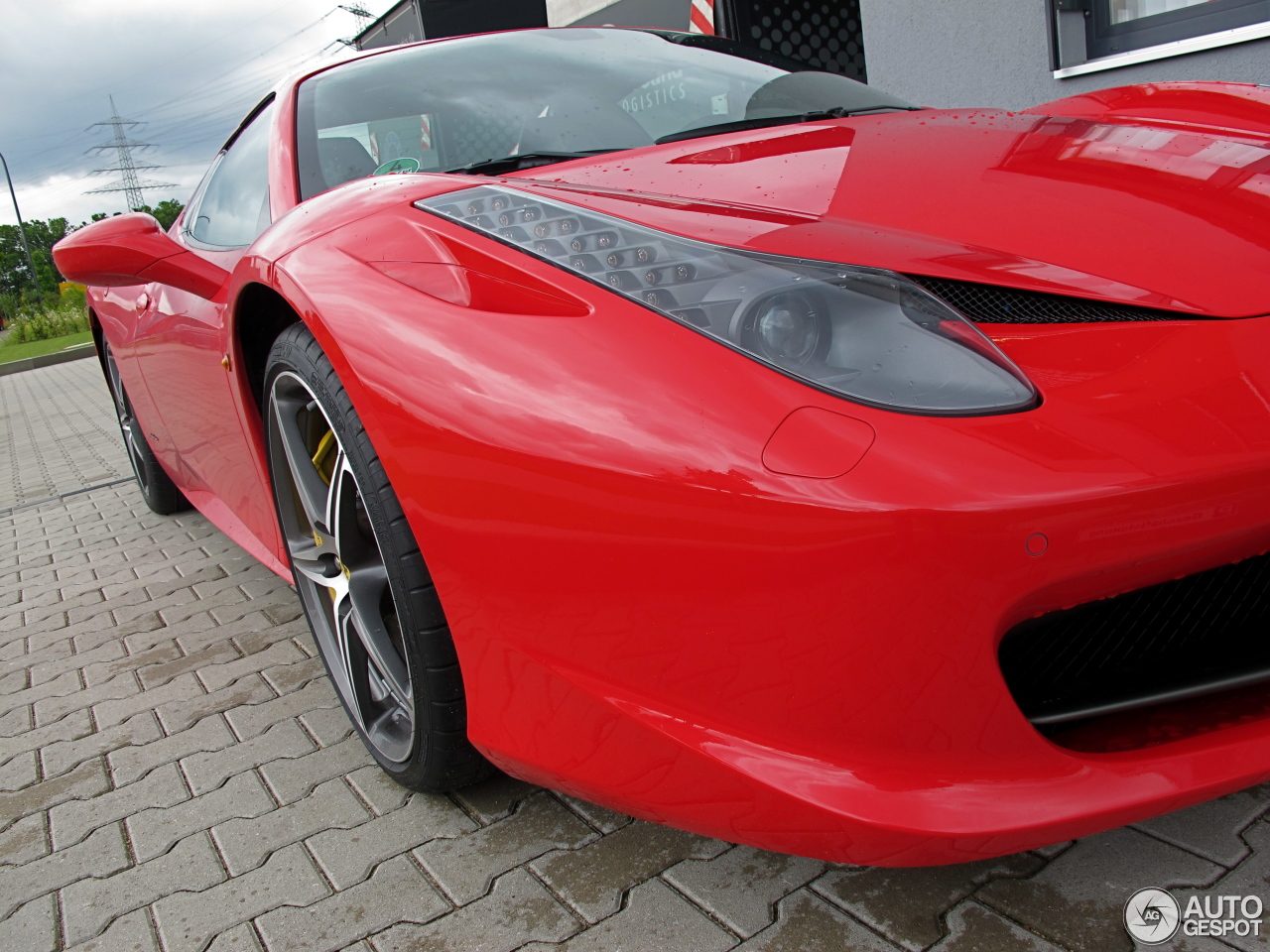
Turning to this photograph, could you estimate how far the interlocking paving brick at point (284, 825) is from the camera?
1695 mm

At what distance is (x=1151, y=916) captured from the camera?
125cm

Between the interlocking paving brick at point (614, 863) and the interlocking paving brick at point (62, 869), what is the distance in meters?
0.79

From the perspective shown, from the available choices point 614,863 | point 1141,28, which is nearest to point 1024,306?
point 614,863

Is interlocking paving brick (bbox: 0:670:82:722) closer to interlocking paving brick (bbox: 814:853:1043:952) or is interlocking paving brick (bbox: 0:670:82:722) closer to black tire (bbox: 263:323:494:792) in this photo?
black tire (bbox: 263:323:494:792)

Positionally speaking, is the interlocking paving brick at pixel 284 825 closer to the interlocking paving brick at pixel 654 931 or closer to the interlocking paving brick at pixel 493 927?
the interlocking paving brick at pixel 493 927

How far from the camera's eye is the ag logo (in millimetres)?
1220

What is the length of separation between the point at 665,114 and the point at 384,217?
2.92 feet

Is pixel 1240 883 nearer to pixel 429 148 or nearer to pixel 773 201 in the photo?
pixel 773 201

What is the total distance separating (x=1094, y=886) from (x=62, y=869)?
5.41 ft

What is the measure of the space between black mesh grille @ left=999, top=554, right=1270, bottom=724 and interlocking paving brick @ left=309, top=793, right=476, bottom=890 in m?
0.95

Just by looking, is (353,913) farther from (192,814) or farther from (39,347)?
(39,347)

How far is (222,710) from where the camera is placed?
2.29 meters

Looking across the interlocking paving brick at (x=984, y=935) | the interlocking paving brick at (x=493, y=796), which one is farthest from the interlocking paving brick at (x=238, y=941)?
the interlocking paving brick at (x=984, y=935)

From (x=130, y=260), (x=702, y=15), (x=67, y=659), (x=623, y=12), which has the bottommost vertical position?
(x=67, y=659)
